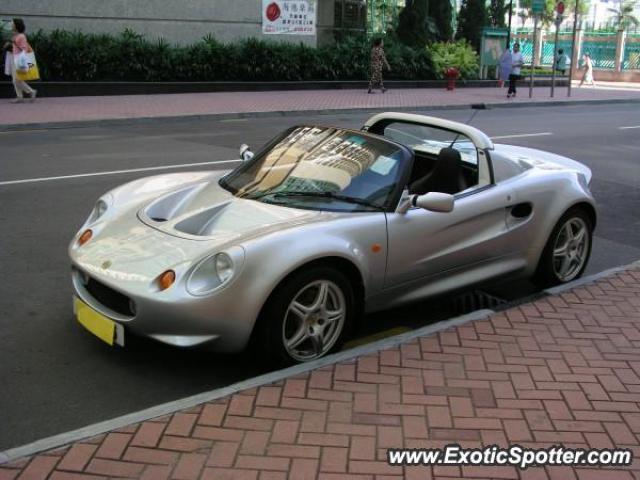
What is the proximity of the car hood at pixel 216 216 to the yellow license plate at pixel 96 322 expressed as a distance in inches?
23.2

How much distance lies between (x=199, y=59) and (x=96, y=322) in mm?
17987

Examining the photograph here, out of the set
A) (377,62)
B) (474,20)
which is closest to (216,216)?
(377,62)

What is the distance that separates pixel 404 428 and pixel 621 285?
2.80m

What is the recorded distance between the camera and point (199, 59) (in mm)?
20672

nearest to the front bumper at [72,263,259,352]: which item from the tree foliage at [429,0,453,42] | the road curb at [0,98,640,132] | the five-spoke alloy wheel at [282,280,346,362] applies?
the five-spoke alloy wheel at [282,280,346,362]

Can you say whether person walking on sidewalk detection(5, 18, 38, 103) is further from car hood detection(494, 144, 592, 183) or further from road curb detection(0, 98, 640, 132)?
car hood detection(494, 144, 592, 183)

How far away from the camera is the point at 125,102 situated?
58.1 ft

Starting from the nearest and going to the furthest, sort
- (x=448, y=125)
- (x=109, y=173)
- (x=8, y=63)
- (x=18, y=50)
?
(x=448, y=125) < (x=109, y=173) < (x=18, y=50) < (x=8, y=63)

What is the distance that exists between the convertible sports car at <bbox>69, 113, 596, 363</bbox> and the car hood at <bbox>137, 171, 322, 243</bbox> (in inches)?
0.5

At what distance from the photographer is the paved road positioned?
140 inches

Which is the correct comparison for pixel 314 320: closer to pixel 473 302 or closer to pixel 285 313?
pixel 285 313

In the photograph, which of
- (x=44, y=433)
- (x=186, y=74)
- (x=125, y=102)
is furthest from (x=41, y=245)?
(x=186, y=74)

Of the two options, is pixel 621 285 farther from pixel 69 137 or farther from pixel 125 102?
pixel 125 102

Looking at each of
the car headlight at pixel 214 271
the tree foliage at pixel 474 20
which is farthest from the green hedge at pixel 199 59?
the car headlight at pixel 214 271
